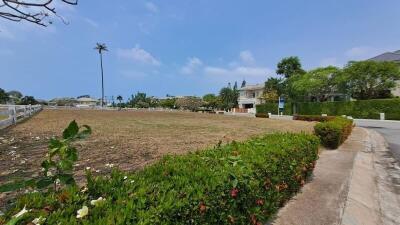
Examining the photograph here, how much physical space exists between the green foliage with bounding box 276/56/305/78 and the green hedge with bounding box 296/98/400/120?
19841mm

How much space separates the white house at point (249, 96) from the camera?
86.7m

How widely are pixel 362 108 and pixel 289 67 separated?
29.5m

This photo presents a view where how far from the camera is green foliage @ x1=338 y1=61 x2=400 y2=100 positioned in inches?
1564

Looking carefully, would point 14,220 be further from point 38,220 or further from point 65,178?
point 65,178

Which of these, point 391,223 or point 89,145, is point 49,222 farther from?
point 89,145

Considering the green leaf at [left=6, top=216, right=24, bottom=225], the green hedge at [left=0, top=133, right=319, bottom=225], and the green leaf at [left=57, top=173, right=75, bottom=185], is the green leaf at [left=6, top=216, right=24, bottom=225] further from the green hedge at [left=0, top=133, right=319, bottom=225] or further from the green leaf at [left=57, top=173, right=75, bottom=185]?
the green leaf at [left=57, top=173, right=75, bottom=185]

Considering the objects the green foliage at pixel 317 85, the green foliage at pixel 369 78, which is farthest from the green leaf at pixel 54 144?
the green foliage at pixel 317 85

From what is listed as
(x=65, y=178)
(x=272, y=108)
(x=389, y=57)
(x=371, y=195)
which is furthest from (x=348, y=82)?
(x=65, y=178)

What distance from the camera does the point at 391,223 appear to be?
4992 mm

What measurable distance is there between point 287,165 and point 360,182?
3.35m

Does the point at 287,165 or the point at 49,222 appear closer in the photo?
the point at 49,222

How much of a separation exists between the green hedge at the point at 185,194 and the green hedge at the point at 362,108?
3946cm

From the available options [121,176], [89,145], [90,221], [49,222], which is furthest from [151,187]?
[89,145]

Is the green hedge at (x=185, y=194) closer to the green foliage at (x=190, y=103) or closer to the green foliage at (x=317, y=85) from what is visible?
the green foliage at (x=317, y=85)
